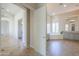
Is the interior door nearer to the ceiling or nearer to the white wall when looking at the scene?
the white wall

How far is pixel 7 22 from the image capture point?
8.69 feet

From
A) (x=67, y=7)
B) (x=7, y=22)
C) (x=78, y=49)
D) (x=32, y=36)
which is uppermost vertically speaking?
(x=67, y=7)

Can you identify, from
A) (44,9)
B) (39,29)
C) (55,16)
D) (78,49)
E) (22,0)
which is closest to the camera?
(22,0)

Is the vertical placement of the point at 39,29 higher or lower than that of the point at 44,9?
lower

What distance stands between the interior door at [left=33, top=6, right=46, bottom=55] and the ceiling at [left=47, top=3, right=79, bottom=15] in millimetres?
275

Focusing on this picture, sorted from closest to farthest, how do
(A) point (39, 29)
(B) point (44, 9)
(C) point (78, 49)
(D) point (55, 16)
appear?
1. (C) point (78, 49)
2. (D) point (55, 16)
3. (B) point (44, 9)
4. (A) point (39, 29)

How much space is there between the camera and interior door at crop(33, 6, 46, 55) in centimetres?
292

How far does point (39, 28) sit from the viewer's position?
3.14 m

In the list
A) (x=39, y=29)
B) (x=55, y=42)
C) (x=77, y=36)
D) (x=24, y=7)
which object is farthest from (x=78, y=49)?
(x=24, y=7)

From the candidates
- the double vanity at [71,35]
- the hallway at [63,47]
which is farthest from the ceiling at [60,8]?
the hallway at [63,47]

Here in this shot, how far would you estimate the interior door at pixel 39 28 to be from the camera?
2.92 m

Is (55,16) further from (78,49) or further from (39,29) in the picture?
(78,49)

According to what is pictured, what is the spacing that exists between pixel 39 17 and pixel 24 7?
0.51 m

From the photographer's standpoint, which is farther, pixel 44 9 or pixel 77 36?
pixel 44 9
